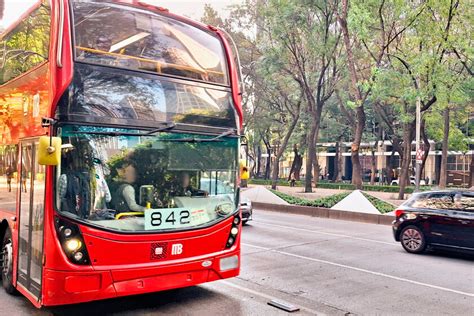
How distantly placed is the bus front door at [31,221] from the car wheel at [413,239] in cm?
825

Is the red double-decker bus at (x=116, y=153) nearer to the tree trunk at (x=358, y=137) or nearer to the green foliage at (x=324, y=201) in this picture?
the green foliage at (x=324, y=201)

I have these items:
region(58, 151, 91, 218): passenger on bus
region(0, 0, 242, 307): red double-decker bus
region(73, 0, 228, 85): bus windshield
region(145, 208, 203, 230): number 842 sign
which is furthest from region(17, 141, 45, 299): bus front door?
region(73, 0, 228, 85): bus windshield

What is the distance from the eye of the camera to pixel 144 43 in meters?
5.92

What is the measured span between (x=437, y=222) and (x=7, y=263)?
A: 333 inches

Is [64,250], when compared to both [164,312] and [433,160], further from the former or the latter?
[433,160]

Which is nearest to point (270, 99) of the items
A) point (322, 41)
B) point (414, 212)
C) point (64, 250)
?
point (322, 41)

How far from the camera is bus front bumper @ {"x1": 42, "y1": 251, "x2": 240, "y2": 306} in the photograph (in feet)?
16.2

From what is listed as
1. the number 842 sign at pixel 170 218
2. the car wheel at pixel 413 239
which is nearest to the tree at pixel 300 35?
the car wheel at pixel 413 239

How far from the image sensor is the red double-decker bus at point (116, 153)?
16.6 feet

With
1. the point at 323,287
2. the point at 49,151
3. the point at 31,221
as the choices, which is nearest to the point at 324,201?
the point at 323,287

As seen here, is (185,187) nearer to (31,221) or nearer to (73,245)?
(73,245)

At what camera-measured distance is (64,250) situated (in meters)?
4.94

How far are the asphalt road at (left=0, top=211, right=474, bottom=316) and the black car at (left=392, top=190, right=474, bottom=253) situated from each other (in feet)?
1.20

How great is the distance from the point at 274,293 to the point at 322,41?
1928 centimetres
